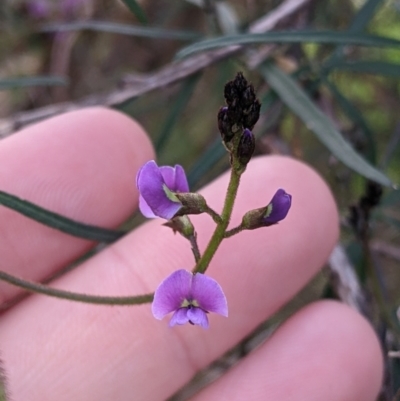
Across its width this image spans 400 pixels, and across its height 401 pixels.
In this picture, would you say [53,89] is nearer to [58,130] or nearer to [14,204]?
[58,130]

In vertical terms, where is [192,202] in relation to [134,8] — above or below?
below

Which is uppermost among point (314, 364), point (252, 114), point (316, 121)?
point (316, 121)

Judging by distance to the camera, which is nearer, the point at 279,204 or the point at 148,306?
the point at 279,204

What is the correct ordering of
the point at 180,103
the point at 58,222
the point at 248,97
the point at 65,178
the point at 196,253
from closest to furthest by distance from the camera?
the point at 248,97
the point at 196,253
the point at 58,222
the point at 65,178
the point at 180,103

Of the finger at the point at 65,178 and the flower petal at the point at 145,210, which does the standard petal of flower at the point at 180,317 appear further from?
the finger at the point at 65,178

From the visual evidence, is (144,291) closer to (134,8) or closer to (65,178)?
(65,178)

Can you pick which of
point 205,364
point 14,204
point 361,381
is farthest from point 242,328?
point 14,204

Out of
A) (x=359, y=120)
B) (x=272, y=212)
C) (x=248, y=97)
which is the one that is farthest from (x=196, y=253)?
(x=359, y=120)
